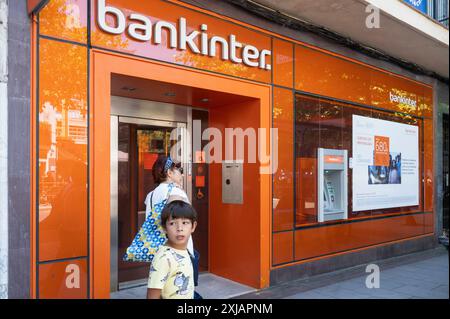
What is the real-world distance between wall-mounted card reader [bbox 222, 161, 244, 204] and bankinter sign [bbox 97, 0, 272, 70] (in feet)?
4.86

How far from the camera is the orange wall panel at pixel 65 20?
3814mm

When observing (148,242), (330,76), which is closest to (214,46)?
(330,76)

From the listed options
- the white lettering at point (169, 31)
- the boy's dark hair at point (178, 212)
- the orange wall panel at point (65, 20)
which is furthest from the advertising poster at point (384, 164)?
the boy's dark hair at point (178, 212)

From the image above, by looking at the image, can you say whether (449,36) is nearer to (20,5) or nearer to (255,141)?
(255,141)

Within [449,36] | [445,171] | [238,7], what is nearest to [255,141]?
[238,7]

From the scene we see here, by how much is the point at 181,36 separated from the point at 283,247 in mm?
3268

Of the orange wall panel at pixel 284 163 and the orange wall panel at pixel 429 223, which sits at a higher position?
the orange wall panel at pixel 284 163

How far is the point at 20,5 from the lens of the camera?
3.67m

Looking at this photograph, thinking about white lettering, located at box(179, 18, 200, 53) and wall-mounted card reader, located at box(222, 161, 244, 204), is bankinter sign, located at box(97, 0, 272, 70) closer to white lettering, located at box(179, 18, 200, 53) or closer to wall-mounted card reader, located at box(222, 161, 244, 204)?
white lettering, located at box(179, 18, 200, 53)

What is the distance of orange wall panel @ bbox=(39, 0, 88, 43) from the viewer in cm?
381

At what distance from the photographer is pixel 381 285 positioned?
587 cm

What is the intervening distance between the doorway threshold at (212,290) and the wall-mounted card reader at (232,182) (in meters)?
1.16

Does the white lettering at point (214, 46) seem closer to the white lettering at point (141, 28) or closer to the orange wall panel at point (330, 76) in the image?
the white lettering at point (141, 28)

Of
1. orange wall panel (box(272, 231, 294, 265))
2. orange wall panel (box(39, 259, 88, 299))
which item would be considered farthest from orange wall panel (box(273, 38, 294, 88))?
orange wall panel (box(39, 259, 88, 299))
